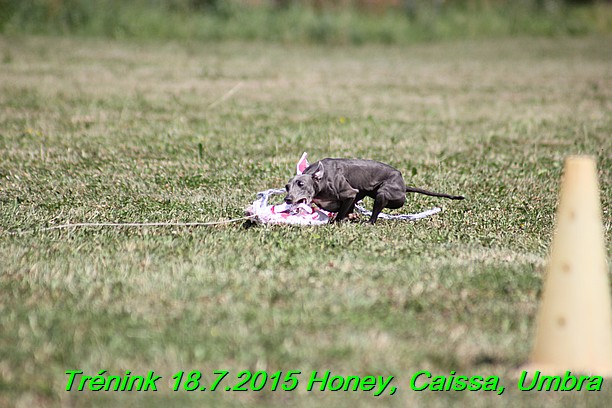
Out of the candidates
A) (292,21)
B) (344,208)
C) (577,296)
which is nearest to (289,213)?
(344,208)

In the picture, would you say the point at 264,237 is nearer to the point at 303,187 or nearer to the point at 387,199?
the point at 303,187

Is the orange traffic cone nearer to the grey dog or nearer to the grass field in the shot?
the grass field

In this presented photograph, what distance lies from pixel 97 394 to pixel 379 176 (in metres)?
3.49

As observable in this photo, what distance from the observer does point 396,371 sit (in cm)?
398

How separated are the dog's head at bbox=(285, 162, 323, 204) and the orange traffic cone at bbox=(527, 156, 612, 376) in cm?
258

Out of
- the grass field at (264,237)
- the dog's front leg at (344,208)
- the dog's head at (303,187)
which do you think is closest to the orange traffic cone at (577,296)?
the grass field at (264,237)

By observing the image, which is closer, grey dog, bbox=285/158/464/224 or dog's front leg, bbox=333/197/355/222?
grey dog, bbox=285/158/464/224

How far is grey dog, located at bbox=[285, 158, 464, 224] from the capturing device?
6.35 m

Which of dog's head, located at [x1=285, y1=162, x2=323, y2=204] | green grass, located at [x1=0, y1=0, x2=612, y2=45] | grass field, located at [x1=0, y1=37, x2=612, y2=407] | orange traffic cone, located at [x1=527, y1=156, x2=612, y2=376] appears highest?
orange traffic cone, located at [x1=527, y1=156, x2=612, y2=376]

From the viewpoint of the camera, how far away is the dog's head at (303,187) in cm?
629

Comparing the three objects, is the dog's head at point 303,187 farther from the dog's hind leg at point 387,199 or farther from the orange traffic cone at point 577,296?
the orange traffic cone at point 577,296

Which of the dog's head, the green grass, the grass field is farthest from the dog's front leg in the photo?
the green grass

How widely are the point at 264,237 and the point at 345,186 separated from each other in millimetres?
711

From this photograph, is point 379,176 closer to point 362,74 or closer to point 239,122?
point 239,122
